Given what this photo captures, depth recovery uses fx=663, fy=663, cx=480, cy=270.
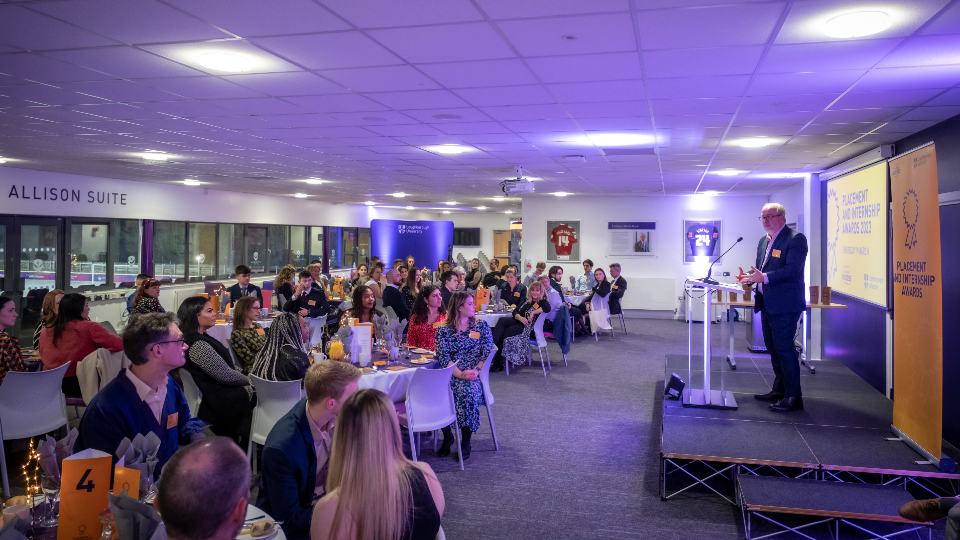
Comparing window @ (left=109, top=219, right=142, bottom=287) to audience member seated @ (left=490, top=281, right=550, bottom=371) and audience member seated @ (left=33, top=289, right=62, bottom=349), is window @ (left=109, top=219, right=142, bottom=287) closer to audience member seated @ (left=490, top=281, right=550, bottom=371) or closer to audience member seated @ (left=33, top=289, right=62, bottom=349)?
audience member seated @ (left=33, top=289, right=62, bottom=349)

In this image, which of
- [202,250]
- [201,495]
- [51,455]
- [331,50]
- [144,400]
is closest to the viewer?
[201,495]

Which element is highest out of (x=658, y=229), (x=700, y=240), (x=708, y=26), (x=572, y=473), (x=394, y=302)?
(x=708, y=26)

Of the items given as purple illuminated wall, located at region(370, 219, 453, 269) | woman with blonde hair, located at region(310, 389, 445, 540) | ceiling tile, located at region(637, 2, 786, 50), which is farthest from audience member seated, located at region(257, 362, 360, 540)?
purple illuminated wall, located at region(370, 219, 453, 269)

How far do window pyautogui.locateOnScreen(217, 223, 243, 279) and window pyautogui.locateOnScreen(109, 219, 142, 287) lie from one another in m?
2.72

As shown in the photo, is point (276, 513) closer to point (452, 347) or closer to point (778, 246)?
A: point (452, 347)

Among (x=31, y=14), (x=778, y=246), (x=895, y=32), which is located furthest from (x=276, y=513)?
(x=778, y=246)

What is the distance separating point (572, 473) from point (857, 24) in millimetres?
3672

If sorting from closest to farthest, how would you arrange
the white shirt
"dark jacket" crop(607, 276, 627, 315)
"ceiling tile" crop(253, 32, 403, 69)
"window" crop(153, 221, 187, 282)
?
the white shirt < "ceiling tile" crop(253, 32, 403, 69) < "dark jacket" crop(607, 276, 627, 315) < "window" crop(153, 221, 187, 282)

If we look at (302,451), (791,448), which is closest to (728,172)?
(791,448)

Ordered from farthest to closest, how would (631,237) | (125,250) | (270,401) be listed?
(631,237)
(125,250)
(270,401)

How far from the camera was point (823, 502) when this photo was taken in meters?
4.17

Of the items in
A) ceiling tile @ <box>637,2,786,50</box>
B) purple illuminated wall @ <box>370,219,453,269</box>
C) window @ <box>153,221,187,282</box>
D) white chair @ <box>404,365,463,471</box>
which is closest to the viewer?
ceiling tile @ <box>637,2,786,50</box>

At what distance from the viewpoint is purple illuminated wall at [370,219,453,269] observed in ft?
54.1

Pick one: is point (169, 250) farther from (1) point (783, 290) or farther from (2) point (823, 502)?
(2) point (823, 502)
